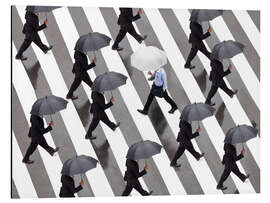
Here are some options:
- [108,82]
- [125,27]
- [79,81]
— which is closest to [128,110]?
[108,82]

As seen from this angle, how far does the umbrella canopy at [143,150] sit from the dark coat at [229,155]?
1.83 m

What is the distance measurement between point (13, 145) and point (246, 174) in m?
5.95

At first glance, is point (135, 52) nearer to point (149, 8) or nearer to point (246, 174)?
point (149, 8)

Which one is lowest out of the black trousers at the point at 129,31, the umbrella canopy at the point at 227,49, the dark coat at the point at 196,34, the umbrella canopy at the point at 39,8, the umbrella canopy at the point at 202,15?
the umbrella canopy at the point at 227,49

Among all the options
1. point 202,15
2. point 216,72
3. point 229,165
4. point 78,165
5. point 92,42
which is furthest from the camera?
point 202,15

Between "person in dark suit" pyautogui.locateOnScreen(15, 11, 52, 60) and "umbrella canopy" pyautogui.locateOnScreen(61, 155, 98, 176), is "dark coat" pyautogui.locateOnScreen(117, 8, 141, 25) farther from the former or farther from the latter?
"umbrella canopy" pyautogui.locateOnScreen(61, 155, 98, 176)

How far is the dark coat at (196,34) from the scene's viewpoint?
26.6m

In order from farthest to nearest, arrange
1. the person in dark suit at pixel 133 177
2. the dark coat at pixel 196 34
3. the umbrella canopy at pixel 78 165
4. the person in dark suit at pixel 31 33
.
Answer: the dark coat at pixel 196 34 < the person in dark suit at pixel 31 33 < the person in dark suit at pixel 133 177 < the umbrella canopy at pixel 78 165

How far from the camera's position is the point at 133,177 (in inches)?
979

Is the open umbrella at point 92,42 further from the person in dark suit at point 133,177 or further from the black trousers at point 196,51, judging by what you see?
the person in dark suit at point 133,177

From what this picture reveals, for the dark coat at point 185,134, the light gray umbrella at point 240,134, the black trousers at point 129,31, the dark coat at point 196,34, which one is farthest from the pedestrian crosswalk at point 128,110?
the light gray umbrella at point 240,134

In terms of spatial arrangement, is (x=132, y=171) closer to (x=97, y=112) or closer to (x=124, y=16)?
(x=97, y=112)

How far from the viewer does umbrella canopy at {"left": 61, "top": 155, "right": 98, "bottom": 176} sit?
24.3m

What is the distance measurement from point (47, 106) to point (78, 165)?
5.59ft
